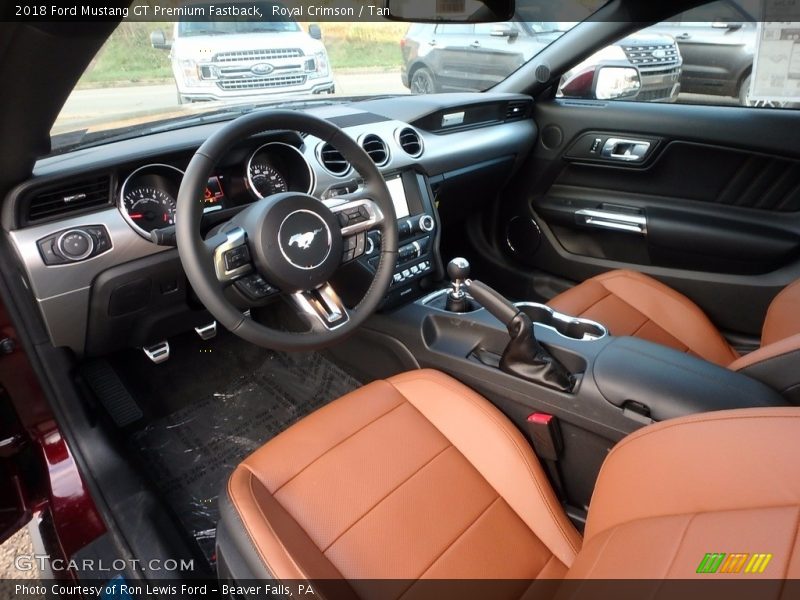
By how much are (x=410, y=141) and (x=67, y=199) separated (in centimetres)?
114

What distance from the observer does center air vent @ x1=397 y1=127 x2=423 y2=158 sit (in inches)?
81.1

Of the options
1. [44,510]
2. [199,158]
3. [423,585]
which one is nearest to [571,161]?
[199,158]

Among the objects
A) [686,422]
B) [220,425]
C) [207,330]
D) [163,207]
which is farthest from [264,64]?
[686,422]

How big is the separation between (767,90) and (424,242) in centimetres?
134

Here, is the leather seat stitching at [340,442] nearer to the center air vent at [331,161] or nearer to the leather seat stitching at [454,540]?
the leather seat stitching at [454,540]

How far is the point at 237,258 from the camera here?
1227 mm

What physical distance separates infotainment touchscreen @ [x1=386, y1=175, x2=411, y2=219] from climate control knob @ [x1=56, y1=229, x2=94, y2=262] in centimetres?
93

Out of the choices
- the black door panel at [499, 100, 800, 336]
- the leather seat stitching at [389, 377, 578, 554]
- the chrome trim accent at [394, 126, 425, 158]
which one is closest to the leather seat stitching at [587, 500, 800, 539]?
the leather seat stitching at [389, 377, 578, 554]

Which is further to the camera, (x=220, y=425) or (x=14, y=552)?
(x=220, y=425)

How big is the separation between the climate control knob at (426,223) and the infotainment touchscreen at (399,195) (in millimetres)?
53

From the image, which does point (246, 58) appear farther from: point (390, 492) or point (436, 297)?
point (390, 492)

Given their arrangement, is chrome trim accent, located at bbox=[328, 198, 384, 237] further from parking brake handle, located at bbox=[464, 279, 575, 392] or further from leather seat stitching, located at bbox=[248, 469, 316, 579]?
leather seat stitching, located at bbox=[248, 469, 316, 579]

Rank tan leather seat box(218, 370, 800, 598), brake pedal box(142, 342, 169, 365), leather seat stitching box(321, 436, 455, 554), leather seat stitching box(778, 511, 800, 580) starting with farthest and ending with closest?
brake pedal box(142, 342, 169, 365) < leather seat stitching box(321, 436, 455, 554) < tan leather seat box(218, 370, 800, 598) < leather seat stitching box(778, 511, 800, 580)

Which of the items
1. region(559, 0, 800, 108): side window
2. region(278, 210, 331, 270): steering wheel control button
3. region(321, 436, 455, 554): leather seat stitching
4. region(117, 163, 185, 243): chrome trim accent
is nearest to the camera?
region(321, 436, 455, 554): leather seat stitching
